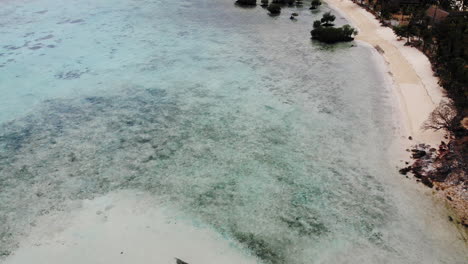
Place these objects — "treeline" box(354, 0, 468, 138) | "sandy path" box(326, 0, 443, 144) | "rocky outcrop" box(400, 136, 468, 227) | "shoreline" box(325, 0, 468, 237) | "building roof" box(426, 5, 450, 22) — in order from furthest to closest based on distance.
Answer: "building roof" box(426, 5, 450, 22), "treeline" box(354, 0, 468, 138), "sandy path" box(326, 0, 443, 144), "shoreline" box(325, 0, 468, 237), "rocky outcrop" box(400, 136, 468, 227)

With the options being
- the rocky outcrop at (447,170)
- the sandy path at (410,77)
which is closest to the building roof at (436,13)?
the sandy path at (410,77)

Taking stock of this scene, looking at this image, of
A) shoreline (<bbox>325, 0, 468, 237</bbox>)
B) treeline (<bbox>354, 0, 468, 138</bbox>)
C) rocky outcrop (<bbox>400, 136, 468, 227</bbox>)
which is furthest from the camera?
treeline (<bbox>354, 0, 468, 138</bbox>)

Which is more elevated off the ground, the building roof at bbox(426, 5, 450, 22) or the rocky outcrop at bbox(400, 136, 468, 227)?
the building roof at bbox(426, 5, 450, 22)

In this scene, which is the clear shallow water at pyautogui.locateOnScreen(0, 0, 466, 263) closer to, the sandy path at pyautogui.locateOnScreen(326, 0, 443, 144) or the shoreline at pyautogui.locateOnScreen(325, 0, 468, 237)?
the shoreline at pyautogui.locateOnScreen(325, 0, 468, 237)

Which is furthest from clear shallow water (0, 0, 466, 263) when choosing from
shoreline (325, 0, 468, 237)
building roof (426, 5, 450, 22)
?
building roof (426, 5, 450, 22)

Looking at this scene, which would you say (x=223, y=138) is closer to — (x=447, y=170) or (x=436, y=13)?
(x=447, y=170)

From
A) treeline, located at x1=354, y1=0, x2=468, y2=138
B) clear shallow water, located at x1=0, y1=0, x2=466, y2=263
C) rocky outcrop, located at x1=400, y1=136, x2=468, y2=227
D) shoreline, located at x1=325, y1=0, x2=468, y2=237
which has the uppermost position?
treeline, located at x1=354, y1=0, x2=468, y2=138
